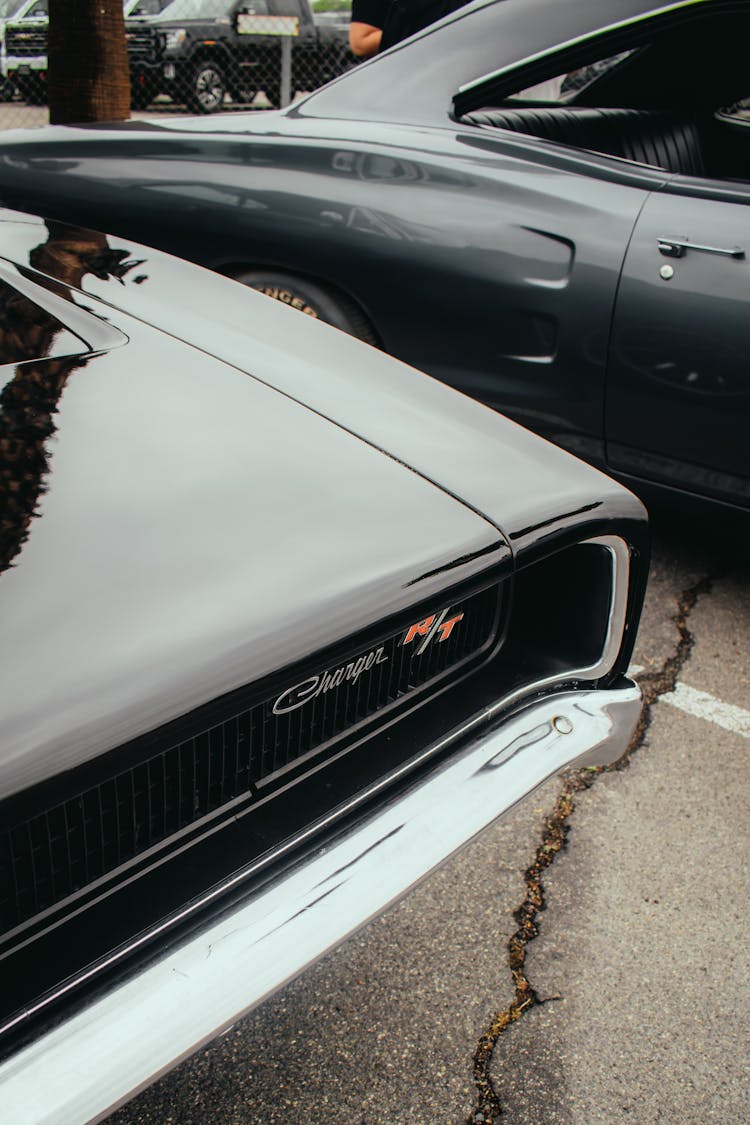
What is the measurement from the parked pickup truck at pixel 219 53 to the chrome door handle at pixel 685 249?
11114 mm

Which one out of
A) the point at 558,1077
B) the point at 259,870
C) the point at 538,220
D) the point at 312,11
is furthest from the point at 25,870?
the point at 312,11

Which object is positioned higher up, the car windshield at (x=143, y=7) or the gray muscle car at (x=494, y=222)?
the car windshield at (x=143, y=7)

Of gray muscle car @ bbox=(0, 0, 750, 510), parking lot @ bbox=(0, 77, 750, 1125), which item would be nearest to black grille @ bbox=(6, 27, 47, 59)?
gray muscle car @ bbox=(0, 0, 750, 510)

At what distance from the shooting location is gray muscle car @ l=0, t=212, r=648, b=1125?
902 millimetres

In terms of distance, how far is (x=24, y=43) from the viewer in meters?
12.0

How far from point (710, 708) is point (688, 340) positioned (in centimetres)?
85

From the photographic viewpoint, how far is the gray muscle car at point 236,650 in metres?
0.90

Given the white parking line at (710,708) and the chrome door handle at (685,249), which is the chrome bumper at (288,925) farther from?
the chrome door handle at (685,249)

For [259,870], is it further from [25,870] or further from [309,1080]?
[309,1080]

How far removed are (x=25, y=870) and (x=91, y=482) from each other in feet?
1.47

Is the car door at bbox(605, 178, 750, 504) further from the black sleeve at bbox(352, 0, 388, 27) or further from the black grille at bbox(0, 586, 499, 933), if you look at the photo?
the black sleeve at bbox(352, 0, 388, 27)

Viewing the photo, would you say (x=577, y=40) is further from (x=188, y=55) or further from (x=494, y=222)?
(x=188, y=55)

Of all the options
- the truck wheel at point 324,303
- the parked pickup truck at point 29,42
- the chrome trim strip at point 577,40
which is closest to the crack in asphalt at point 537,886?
the truck wheel at point 324,303

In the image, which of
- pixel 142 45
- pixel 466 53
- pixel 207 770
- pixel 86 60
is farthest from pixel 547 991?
pixel 142 45
